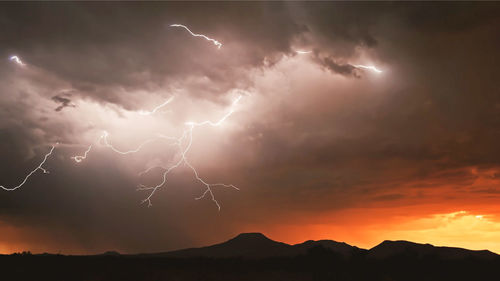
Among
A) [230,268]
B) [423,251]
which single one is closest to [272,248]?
[423,251]

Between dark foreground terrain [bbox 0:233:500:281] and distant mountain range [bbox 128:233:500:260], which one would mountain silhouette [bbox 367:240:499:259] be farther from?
dark foreground terrain [bbox 0:233:500:281]

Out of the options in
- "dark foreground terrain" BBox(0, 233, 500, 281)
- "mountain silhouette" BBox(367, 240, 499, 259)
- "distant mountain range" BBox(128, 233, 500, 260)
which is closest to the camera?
"dark foreground terrain" BBox(0, 233, 500, 281)

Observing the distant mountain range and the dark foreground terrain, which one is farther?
the distant mountain range

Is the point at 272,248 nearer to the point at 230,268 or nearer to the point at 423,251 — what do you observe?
the point at 423,251

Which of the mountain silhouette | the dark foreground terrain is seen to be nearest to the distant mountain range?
the mountain silhouette

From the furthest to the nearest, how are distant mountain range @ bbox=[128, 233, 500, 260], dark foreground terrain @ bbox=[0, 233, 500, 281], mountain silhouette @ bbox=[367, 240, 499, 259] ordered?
distant mountain range @ bbox=[128, 233, 500, 260]
mountain silhouette @ bbox=[367, 240, 499, 259]
dark foreground terrain @ bbox=[0, 233, 500, 281]

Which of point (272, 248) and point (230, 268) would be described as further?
point (272, 248)

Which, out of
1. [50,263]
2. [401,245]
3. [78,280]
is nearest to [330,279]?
[78,280]

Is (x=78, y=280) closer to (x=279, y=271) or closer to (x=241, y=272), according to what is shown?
(x=241, y=272)

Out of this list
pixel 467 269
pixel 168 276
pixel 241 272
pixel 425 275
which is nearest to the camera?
pixel 168 276

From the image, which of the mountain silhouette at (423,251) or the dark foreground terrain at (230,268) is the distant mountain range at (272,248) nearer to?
the mountain silhouette at (423,251)

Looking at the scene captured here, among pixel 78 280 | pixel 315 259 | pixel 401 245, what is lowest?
pixel 78 280
